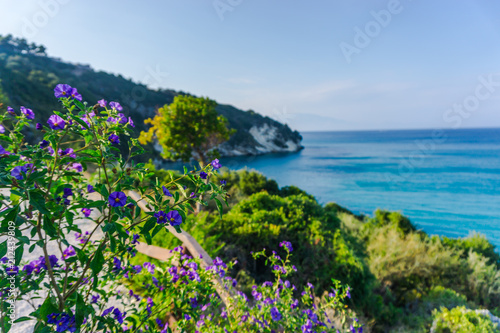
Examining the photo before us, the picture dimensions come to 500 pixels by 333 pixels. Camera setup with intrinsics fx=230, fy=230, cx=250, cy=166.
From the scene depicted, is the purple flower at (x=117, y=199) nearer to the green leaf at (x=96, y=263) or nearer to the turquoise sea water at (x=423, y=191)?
the green leaf at (x=96, y=263)

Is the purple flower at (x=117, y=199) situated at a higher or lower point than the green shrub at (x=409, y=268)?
higher

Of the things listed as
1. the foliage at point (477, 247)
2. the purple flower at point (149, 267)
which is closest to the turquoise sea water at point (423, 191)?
the foliage at point (477, 247)

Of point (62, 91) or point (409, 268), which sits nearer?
point (62, 91)

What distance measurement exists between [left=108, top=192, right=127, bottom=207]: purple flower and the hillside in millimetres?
6734

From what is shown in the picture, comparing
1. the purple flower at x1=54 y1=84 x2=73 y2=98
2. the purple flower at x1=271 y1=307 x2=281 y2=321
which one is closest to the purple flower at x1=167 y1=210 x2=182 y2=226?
the purple flower at x1=54 y1=84 x2=73 y2=98

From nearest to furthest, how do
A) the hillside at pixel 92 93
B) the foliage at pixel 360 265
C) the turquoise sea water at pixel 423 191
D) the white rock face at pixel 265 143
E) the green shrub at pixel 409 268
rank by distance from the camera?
the foliage at pixel 360 265 < the green shrub at pixel 409 268 < the turquoise sea water at pixel 423 191 < the hillside at pixel 92 93 < the white rock face at pixel 265 143

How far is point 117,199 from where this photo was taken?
96cm

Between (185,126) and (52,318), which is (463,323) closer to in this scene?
(52,318)

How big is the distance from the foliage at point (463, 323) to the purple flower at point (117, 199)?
14.7ft

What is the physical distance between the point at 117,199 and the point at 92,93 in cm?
3639

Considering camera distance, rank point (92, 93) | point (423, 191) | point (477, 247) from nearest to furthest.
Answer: point (477, 247), point (423, 191), point (92, 93)

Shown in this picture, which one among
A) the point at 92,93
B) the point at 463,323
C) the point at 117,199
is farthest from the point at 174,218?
the point at 92,93

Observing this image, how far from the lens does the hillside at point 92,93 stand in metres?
20.2

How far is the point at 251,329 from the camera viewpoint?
1937 millimetres
